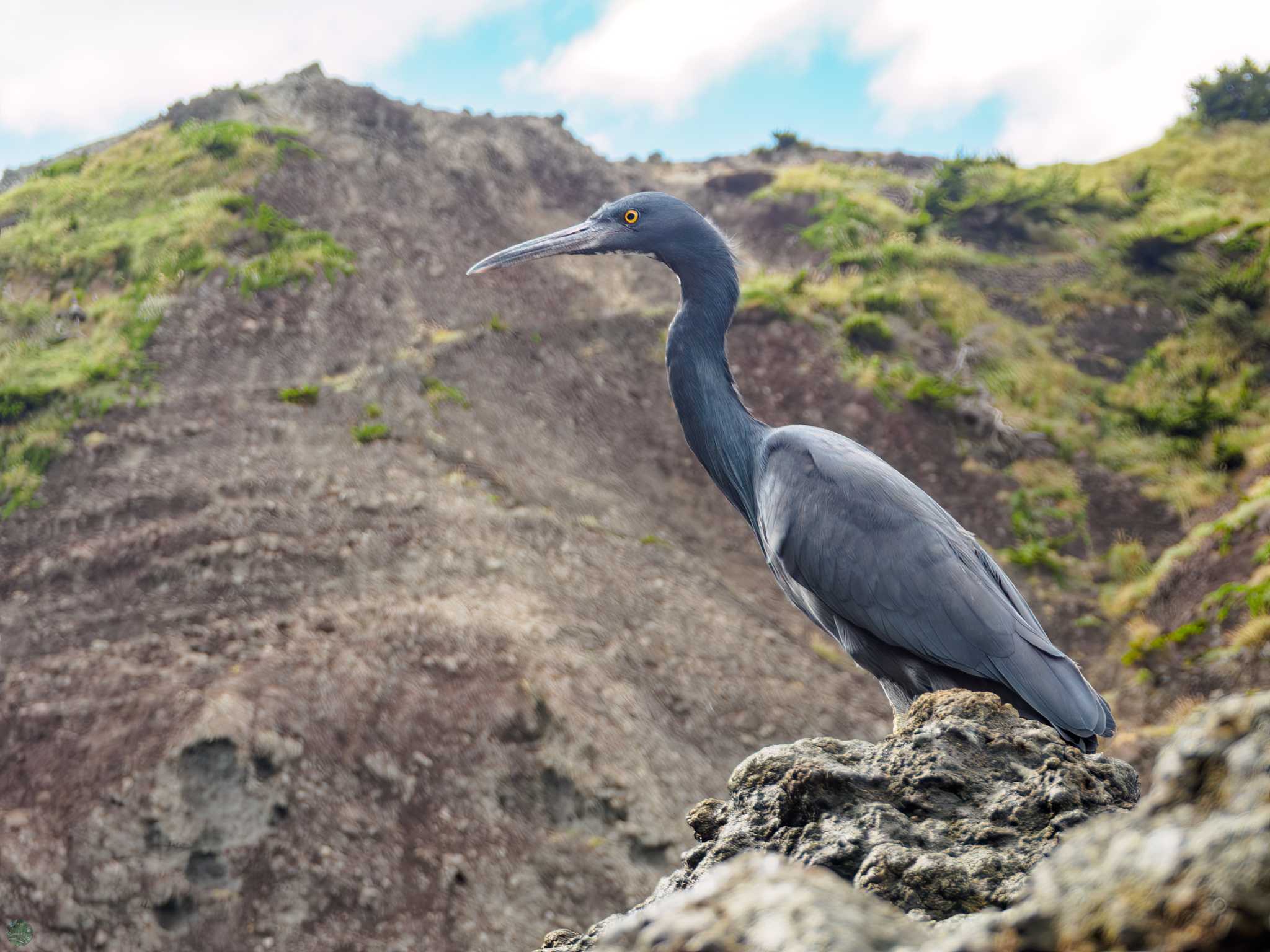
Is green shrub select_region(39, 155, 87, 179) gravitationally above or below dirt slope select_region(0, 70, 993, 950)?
above

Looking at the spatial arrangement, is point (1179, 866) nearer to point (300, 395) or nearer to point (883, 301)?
point (300, 395)

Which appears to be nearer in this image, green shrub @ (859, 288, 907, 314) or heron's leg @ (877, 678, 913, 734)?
heron's leg @ (877, 678, 913, 734)

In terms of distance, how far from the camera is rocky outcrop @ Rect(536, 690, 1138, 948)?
248 cm

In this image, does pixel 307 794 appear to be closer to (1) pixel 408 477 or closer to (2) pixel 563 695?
(2) pixel 563 695

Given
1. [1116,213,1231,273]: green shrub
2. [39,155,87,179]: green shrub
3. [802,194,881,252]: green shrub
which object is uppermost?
[39,155,87,179]: green shrub

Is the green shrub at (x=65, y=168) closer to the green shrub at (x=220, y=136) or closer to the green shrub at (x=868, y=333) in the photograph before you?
the green shrub at (x=220, y=136)

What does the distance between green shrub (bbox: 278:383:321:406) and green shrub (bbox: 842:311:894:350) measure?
11.0 metres

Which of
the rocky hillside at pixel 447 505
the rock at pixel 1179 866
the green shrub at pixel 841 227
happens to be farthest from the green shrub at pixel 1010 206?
the rock at pixel 1179 866

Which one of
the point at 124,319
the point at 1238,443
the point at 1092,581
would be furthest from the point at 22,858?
the point at 1238,443

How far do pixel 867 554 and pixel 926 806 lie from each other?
2328 millimetres

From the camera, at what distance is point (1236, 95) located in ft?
95.9

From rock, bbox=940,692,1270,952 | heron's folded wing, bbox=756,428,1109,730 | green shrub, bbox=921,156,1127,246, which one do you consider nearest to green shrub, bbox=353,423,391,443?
heron's folded wing, bbox=756,428,1109,730

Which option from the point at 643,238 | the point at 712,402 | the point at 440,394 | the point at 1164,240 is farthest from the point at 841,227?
the point at 712,402

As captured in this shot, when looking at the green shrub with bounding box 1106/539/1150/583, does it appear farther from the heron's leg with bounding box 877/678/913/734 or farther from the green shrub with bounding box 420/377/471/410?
the heron's leg with bounding box 877/678/913/734
